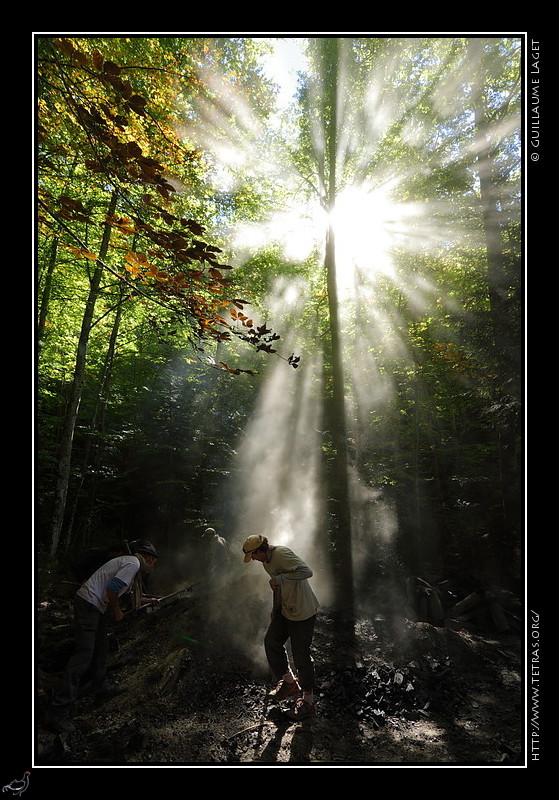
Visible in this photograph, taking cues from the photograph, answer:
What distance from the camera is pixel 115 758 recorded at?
3.72 metres

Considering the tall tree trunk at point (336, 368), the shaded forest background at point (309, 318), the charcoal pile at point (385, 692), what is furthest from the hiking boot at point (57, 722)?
the tall tree trunk at point (336, 368)

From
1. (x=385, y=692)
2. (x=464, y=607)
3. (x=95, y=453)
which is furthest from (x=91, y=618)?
(x=464, y=607)

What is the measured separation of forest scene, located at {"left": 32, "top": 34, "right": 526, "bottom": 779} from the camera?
13.4ft

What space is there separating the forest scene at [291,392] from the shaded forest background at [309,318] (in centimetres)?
8

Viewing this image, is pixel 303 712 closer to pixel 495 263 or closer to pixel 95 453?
pixel 495 263

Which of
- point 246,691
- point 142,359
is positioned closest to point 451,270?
point 142,359

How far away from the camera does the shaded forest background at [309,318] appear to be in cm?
816

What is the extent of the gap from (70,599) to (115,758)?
497 centimetres

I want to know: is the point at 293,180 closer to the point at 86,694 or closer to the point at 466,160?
the point at 466,160

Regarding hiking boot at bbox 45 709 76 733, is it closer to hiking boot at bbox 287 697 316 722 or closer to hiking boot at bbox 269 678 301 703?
hiking boot at bbox 269 678 301 703

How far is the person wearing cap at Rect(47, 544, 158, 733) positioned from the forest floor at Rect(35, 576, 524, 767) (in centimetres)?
A: 29

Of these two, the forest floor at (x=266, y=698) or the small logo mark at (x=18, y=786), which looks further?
the forest floor at (x=266, y=698)

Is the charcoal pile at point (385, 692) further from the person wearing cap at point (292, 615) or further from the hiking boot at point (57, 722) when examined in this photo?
the hiking boot at point (57, 722)

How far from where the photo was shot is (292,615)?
14.3 feet
